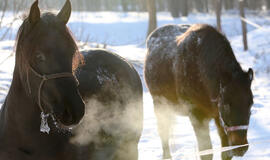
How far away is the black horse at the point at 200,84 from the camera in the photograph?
4.86m

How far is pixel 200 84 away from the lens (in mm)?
5625

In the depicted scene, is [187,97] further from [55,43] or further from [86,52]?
[55,43]

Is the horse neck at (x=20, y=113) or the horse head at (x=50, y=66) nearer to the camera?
the horse head at (x=50, y=66)

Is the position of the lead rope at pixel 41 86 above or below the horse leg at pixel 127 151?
above

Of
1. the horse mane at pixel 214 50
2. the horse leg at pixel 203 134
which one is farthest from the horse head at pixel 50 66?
the horse leg at pixel 203 134

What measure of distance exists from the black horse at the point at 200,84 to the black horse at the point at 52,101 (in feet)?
5.16

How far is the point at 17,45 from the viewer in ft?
9.78

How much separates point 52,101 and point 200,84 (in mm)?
3209

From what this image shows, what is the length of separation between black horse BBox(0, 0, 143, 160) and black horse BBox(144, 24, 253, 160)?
5.16ft

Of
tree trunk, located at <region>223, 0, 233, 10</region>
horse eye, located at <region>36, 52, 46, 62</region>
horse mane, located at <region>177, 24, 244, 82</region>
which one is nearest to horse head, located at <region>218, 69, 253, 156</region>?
horse mane, located at <region>177, 24, 244, 82</region>

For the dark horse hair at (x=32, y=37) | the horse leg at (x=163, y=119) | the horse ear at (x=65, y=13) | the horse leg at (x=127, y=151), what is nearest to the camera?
the dark horse hair at (x=32, y=37)

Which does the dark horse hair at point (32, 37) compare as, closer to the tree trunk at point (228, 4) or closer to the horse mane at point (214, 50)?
the horse mane at point (214, 50)

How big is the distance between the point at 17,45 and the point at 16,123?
581 mm

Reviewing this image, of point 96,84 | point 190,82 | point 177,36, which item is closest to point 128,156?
point 96,84
